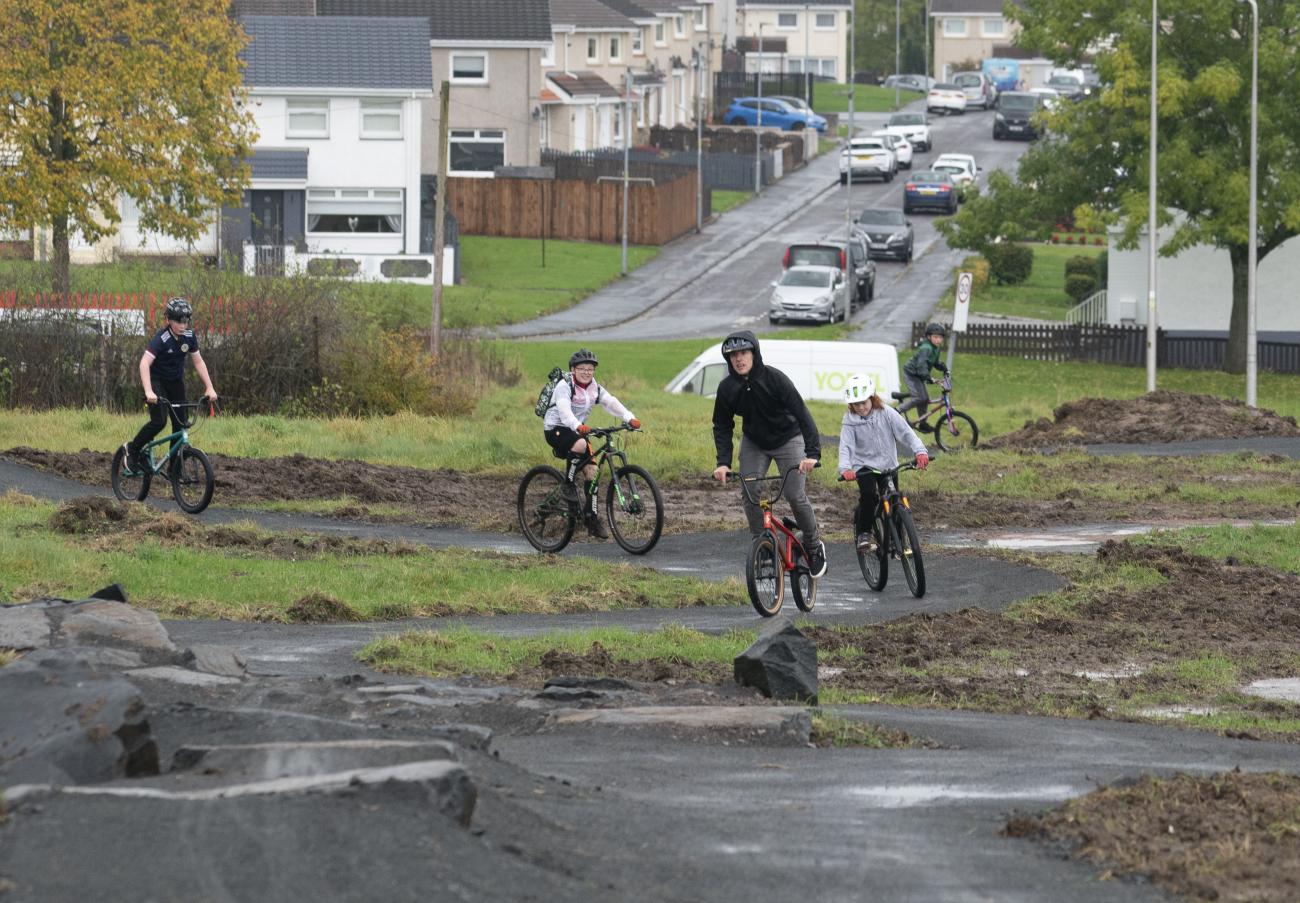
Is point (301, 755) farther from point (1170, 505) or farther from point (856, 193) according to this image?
point (856, 193)

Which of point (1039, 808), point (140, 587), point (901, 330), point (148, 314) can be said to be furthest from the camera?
point (901, 330)

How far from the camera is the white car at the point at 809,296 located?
52469 millimetres

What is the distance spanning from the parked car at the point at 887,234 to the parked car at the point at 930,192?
779 cm

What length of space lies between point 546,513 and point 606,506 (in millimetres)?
554

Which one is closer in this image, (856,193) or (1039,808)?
(1039,808)

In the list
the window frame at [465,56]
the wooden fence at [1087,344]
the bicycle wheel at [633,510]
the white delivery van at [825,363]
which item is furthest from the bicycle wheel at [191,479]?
the window frame at [465,56]

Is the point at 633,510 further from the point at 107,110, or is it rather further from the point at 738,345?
the point at 107,110

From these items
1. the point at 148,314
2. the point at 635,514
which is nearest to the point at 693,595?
the point at 635,514

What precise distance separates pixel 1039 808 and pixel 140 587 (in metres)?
8.02

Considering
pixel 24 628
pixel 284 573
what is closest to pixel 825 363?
pixel 284 573

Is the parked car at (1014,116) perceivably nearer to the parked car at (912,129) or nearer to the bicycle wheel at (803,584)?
the parked car at (912,129)

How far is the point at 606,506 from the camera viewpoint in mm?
17547

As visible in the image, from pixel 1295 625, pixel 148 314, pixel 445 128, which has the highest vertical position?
pixel 445 128

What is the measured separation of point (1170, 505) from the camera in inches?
871
